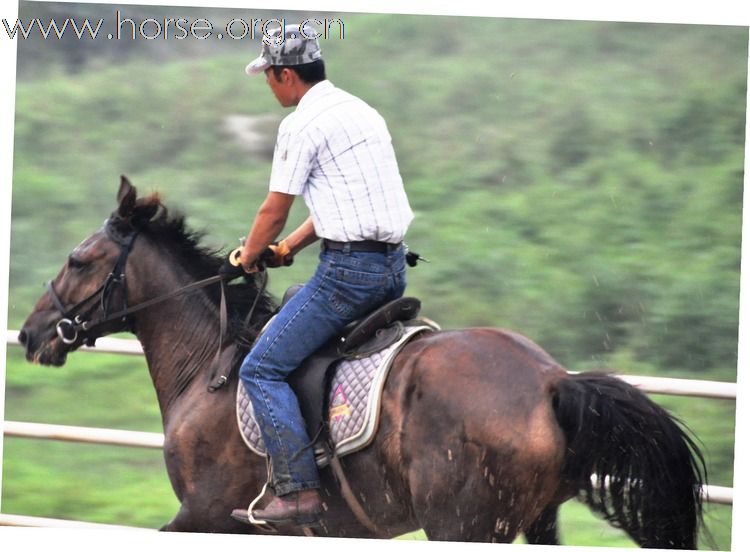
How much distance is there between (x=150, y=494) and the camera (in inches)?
260

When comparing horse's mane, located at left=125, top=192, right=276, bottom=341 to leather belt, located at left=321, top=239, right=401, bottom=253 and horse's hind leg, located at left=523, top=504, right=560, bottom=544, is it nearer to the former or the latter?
leather belt, located at left=321, top=239, right=401, bottom=253

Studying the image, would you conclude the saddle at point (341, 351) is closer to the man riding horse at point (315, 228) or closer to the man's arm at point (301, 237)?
the man riding horse at point (315, 228)

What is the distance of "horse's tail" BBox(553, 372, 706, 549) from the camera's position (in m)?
3.94

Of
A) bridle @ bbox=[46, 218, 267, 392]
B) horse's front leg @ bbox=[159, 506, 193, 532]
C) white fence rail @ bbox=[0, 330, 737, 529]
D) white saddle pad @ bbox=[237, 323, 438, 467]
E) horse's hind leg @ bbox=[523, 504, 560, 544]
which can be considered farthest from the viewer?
white fence rail @ bbox=[0, 330, 737, 529]

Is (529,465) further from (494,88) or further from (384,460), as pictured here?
(494,88)

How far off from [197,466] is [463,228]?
170 inches

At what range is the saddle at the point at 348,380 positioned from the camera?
4.25 meters

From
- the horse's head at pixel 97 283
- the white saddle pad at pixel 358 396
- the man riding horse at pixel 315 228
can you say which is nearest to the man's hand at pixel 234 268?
the man riding horse at pixel 315 228

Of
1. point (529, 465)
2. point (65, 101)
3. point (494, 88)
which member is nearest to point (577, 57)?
point (494, 88)

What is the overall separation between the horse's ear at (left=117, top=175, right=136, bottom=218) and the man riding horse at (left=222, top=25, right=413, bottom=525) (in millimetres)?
785

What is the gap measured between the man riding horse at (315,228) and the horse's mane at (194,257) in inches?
18.9

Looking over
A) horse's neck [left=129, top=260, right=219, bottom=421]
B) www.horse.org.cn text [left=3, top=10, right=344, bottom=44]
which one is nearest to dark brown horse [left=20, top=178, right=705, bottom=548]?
horse's neck [left=129, top=260, right=219, bottom=421]

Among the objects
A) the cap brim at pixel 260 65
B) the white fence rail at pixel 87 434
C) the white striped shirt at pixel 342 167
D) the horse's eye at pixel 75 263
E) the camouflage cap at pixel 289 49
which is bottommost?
the white fence rail at pixel 87 434

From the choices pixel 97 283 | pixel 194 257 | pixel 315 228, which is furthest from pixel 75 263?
pixel 315 228
